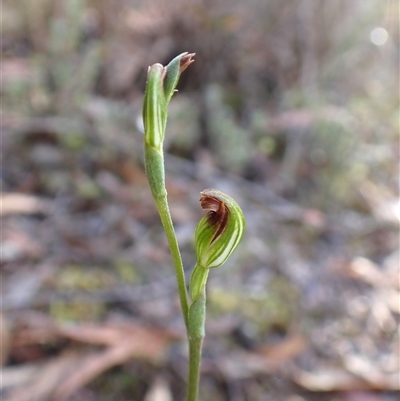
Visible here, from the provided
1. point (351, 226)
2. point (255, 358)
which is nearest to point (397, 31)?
point (351, 226)

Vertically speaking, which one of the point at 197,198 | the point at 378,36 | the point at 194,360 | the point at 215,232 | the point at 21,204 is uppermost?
the point at 378,36

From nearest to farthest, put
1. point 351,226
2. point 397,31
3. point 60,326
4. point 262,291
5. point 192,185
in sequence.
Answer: point 60,326, point 262,291, point 192,185, point 351,226, point 397,31

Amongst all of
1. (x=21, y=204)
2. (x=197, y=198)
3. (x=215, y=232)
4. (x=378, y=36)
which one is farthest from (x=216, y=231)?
(x=378, y=36)

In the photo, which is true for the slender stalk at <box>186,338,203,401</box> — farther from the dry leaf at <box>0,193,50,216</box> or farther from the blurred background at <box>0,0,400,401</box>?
the dry leaf at <box>0,193,50,216</box>

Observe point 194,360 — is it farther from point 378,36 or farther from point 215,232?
point 378,36

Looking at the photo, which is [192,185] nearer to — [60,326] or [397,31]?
[60,326]

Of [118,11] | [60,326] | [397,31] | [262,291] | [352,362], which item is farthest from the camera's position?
[397,31]

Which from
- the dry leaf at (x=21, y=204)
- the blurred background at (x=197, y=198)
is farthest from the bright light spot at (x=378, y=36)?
the dry leaf at (x=21, y=204)
